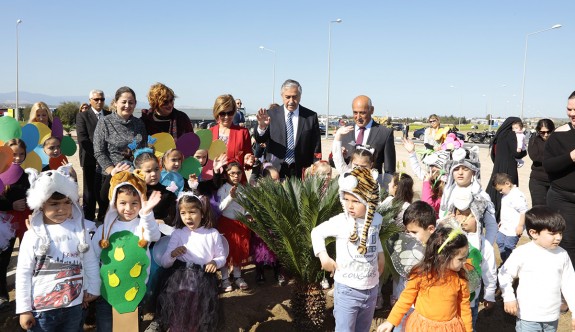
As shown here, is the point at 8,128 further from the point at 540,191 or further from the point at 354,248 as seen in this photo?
the point at 540,191

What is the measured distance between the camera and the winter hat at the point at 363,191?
295 cm

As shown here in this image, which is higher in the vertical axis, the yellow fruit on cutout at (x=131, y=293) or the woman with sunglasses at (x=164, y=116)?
the woman with sunglasses at (x=164, y=116)

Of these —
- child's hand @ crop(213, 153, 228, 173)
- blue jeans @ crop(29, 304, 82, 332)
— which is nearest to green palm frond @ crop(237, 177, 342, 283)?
child's hand @ crop(213, 153, 228, 173)

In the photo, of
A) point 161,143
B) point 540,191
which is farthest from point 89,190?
point 540,191

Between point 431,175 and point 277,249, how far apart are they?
219 cm

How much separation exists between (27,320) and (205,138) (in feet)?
7.90

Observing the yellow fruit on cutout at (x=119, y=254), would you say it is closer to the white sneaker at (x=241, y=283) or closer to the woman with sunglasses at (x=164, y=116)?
the white sneaker at (x=241, y=283)

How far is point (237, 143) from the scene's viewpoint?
16.6ft

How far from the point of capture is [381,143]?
17.0 ft

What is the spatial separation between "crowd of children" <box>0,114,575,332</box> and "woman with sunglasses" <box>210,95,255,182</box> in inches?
42.6

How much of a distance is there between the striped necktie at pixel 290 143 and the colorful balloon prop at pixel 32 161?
2.62 meters

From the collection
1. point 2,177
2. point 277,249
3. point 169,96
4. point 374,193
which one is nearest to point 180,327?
point 277,249

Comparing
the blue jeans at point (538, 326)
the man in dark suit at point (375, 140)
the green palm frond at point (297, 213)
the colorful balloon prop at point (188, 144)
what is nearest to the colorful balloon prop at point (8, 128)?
the colorful balloon prop at point (188, 144)

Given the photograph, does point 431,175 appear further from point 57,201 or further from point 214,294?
point 57,201
